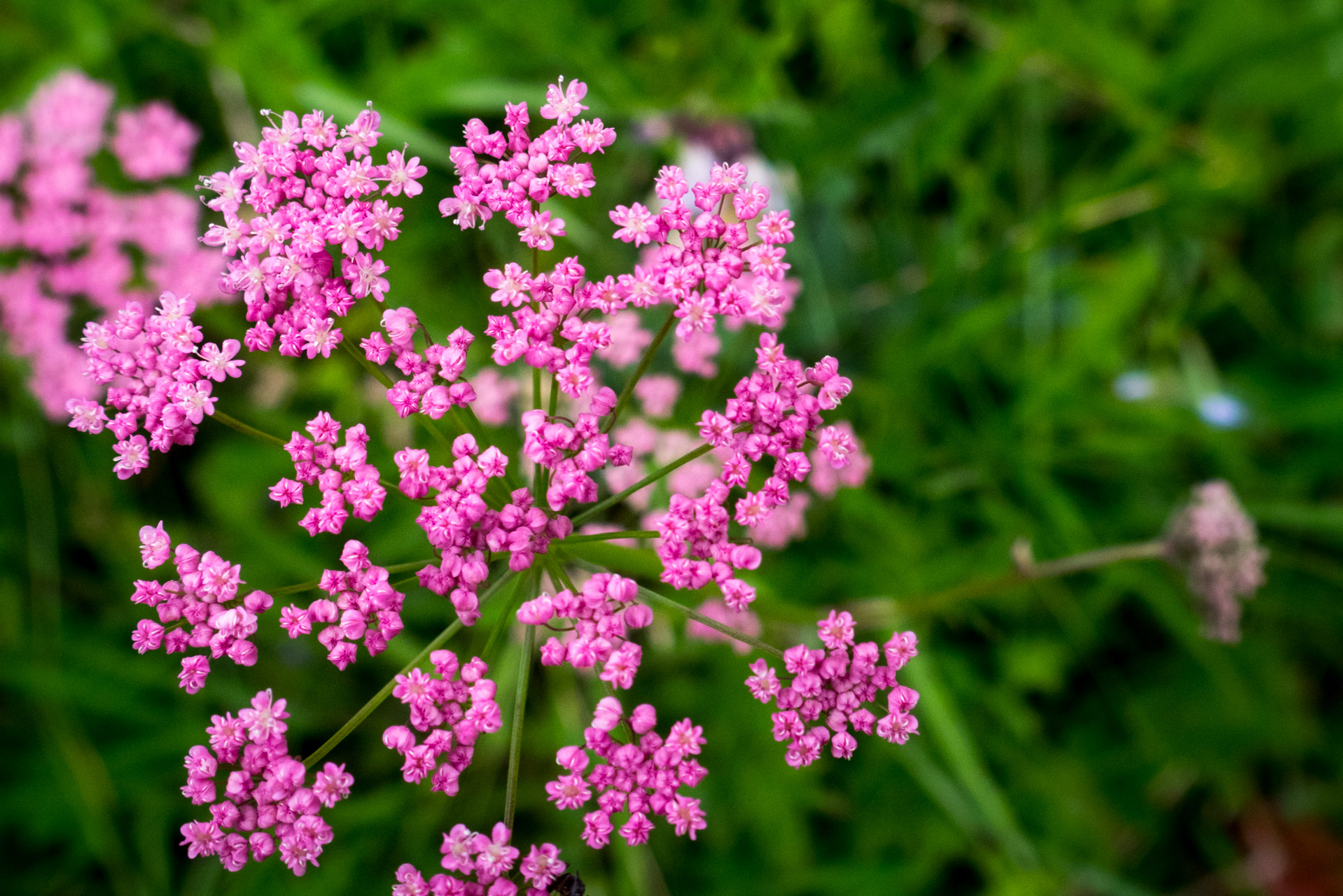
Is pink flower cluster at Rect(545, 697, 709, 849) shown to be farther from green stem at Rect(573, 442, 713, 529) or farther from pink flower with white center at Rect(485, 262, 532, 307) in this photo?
pink flower with white center at Rect(485, 262, 532, 307)

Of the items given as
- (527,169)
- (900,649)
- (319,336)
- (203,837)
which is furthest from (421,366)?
(900,649)

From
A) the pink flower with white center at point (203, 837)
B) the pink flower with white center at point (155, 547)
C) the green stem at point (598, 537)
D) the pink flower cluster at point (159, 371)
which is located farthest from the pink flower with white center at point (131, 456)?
the green stem at point (598, 537)

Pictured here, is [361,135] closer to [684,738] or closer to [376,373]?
[376,373]

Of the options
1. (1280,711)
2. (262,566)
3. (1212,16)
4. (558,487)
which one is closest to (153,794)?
(262,566)

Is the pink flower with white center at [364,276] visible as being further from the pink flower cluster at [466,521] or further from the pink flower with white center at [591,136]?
the pink flower with white center at [591,136]

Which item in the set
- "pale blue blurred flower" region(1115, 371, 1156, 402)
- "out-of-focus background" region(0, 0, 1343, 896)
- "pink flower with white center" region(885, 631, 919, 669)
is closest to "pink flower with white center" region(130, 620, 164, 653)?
"pink flower with white center" region(885, 631, 919, 669)

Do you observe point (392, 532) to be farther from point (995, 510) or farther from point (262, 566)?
point (995, 510)
